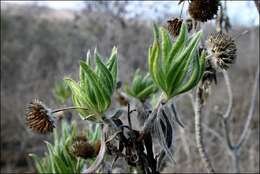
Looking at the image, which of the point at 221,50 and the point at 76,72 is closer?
the point at 221,50

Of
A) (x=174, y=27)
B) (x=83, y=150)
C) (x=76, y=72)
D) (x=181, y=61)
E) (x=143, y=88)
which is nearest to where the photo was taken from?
(x=181, y=61)

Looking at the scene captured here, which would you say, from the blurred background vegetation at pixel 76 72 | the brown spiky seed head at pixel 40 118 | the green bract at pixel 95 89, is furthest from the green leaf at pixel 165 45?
the blurred background vegetation at pixel 76 72

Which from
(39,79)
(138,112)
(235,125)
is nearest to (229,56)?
(138,112)

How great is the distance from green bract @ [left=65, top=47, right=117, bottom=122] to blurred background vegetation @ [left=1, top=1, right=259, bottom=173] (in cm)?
117

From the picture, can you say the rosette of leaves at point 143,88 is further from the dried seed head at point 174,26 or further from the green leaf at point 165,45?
the green leaf at point 165,45

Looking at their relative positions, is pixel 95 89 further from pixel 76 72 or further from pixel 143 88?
pixel 76 72

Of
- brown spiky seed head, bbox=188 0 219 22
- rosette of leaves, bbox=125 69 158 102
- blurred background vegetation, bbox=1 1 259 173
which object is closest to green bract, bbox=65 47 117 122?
brown spiky seed head, bbox=188 0 219 22

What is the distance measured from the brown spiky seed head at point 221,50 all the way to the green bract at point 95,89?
200mm

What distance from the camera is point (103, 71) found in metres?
0.84

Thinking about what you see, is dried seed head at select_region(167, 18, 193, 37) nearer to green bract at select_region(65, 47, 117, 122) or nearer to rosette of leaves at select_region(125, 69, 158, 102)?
green bract at select_region(65, 47, 117, 122)

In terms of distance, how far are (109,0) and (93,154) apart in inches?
191

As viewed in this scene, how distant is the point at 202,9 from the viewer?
96 cm

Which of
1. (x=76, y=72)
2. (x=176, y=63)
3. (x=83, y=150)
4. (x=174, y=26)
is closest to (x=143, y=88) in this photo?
(x=83, y=150)

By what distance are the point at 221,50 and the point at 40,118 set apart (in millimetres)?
376
